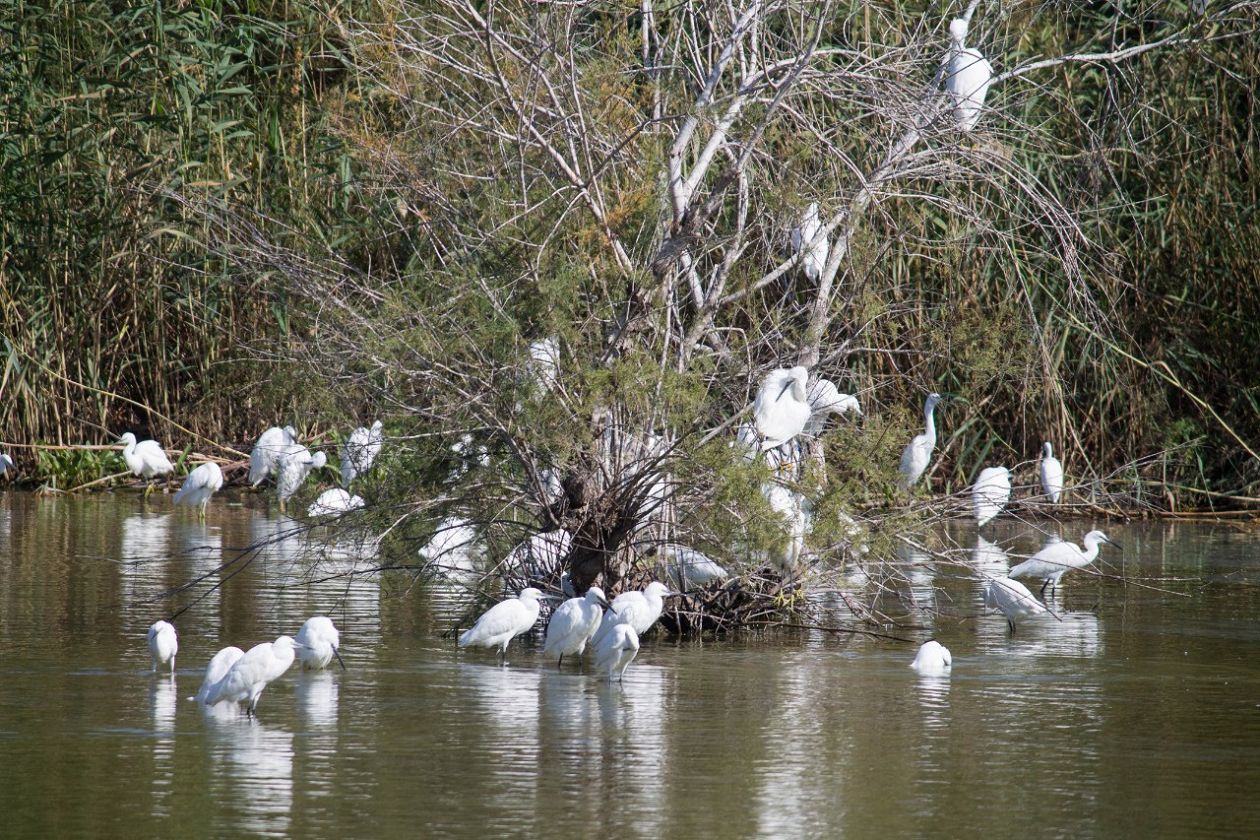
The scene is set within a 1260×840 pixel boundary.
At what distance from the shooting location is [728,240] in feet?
27.2

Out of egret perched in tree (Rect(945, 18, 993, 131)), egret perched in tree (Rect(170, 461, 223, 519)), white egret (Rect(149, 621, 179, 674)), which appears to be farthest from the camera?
egret perched in tree (Rect(170, 461, 223, 519))

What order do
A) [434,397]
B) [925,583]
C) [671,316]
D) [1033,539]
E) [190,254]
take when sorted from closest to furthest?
[434,397]
[671,316]
[925,583]
[1033,539]
[190,254]

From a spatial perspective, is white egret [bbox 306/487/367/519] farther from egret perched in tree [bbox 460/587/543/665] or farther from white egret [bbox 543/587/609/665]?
white egret [bbox 543/587/609/665]

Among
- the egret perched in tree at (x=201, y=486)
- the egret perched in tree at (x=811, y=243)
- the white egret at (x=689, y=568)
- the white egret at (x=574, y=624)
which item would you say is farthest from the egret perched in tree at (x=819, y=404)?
the egret perched in tree at (x=201, y=486)

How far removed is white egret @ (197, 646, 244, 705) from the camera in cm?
638

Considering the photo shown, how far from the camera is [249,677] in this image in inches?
247

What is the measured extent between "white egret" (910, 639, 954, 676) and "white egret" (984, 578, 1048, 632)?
128cm

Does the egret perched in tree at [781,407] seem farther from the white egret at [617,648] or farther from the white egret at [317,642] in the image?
the white egret at [317,642]

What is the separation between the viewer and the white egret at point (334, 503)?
840 cm

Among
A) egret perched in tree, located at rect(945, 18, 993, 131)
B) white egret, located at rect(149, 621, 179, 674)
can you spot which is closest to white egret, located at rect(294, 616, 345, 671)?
white egret, located at rect(149, 621, 179, 674)

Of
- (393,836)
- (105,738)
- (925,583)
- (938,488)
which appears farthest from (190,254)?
(393,836)

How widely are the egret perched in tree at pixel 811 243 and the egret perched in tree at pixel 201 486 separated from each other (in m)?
5.45

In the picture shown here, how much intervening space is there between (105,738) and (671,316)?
3460 millimetres

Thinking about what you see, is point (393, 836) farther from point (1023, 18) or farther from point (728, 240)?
point (1023, 18)
